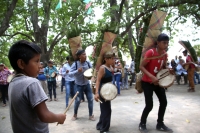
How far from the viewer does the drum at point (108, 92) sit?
4.32m

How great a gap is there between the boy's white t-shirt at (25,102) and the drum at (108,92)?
2.53m

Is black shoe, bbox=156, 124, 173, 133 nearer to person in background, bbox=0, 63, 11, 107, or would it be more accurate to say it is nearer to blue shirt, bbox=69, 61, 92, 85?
blue shirt, bbox=69, 61, 92, 85

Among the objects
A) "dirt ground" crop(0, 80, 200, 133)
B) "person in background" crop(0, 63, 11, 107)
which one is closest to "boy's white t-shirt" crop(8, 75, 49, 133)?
"dirt ground" crop(0, 80, 200, 133)

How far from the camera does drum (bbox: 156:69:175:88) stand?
13.8 ft

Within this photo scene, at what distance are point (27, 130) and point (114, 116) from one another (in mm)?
4345

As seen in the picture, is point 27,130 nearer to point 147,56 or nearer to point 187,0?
point 147,56

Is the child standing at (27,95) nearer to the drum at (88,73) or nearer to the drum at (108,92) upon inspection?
the drum at (108,92)

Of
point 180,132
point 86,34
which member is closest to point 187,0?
point 180,132

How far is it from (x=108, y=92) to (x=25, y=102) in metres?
2.74

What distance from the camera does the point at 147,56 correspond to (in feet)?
14.0

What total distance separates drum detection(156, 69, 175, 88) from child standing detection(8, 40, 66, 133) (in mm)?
2849

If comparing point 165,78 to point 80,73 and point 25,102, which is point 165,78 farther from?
point 25,102

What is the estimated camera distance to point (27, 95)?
67.4 inches

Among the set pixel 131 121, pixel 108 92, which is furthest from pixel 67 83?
pixel 108 92
